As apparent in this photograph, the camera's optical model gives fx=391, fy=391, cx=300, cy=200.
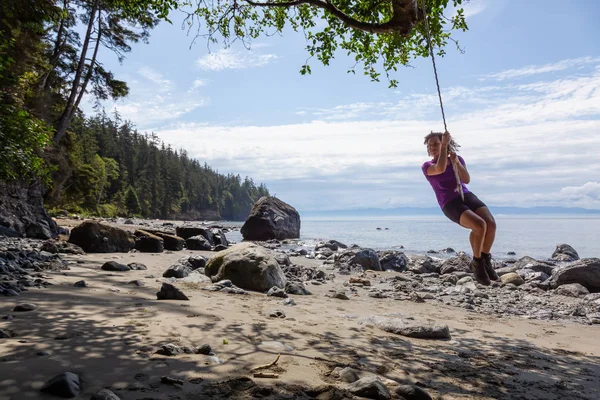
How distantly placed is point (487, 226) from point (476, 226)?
0.20 metres

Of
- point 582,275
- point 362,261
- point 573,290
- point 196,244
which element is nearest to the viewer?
point 573,290

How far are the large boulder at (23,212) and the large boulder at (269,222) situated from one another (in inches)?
696

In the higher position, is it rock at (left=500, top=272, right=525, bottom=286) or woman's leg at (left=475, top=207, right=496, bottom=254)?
woman's leg at (left=475, top=207, right=496, bottom=254)

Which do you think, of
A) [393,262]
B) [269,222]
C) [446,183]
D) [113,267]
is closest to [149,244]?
[113,267]

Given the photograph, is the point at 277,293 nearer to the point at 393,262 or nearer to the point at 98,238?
the point at 98,238

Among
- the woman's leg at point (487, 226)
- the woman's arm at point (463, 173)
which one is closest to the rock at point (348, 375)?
the woman's leg at point (487, 226)

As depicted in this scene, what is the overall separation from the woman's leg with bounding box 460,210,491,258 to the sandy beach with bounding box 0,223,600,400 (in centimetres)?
148

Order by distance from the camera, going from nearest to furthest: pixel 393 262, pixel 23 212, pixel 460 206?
pixel 460 206 < pixel 393 262 < pixel 23 212

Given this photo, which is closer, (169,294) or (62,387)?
(62,387)

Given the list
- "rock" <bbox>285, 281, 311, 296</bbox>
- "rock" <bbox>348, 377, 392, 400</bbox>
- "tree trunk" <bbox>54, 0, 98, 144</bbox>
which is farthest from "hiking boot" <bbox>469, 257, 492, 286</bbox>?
"tree trunk" <bbox>54, 0, 98, 144</bbox>

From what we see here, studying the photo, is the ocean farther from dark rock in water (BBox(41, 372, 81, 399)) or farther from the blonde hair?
dark rock in water (BBox(41, 372, 81, 399))

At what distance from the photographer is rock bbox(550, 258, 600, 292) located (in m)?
11.5

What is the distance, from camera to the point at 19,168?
28.6ft

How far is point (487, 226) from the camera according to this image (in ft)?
21.1
